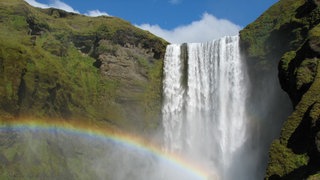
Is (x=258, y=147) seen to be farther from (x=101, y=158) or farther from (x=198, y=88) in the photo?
(x=101, y=158)

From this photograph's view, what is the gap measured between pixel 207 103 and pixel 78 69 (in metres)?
16.7

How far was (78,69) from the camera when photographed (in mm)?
55656

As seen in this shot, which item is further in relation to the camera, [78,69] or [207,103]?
[78,69]

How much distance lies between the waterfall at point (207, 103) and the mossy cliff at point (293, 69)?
8.69ft

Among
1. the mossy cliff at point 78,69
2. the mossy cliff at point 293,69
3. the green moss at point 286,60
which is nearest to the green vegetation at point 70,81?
the mossy cliff at point 78,69

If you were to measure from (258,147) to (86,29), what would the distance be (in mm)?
28701

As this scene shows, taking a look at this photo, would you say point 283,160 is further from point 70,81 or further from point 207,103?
point 70,81

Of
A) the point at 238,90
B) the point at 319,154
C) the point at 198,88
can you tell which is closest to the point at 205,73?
the point at 198,88

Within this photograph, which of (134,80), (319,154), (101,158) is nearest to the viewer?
(319,154)

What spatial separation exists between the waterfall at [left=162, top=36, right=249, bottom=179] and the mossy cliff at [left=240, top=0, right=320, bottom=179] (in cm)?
265

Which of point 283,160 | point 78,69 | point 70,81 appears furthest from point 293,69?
point 78,69

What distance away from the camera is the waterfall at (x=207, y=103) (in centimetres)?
4853

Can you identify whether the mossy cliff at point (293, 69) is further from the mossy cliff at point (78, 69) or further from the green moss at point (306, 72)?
the mossy cliff at point (78, 69)

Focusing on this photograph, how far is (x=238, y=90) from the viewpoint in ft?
161
